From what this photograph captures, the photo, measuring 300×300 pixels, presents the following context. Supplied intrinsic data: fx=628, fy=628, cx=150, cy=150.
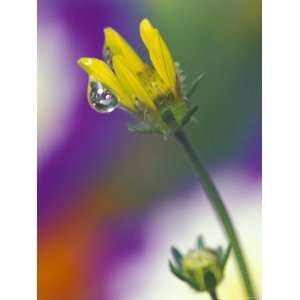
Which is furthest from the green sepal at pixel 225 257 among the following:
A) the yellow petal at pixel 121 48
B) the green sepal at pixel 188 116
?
the yellow petal at pixel 121 48

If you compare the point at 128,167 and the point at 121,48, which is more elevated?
the point at 121,48

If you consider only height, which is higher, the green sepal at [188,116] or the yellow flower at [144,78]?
the yellow flower at [144,78]

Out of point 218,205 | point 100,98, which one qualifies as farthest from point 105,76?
point 218,205

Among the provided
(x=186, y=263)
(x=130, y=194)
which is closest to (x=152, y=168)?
(x=130, y=194)

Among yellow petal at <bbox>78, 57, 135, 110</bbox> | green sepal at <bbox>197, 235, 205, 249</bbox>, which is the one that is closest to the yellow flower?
yellow petal at <bbox>78, 57, 135, 110</bbox>

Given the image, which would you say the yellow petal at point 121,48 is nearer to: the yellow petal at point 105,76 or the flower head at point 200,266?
the yellow petal at point 105,76

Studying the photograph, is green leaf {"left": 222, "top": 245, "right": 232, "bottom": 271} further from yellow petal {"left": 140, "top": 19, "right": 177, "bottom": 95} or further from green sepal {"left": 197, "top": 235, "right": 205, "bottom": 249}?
yellow petal {"left": 140, "top": 19, "right": 177, "bottom": 95}

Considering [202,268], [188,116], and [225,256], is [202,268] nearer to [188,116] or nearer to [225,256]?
[225,256]
